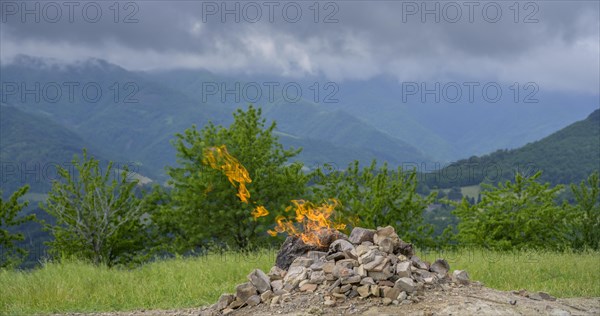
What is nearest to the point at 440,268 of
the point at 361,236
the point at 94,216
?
the point at 361,236

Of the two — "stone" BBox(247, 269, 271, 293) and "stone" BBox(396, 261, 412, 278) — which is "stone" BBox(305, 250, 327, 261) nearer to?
"stone" BBox(247, 269, 271, 293)

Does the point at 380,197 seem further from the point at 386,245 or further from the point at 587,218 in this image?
the point at 386,245

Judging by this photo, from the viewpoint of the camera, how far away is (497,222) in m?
26.7

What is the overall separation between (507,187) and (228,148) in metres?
14.2

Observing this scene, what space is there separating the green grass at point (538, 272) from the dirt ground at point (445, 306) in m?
3.16

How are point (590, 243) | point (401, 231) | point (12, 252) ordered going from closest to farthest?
point (590, 243), point (401, 231), point (12, 252)

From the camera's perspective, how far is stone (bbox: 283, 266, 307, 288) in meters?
9.93

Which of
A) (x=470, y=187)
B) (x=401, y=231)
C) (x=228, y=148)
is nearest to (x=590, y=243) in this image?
(x=401, y=231)

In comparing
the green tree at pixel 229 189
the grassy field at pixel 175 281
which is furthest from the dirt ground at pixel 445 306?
the green tree at pixel 229 189

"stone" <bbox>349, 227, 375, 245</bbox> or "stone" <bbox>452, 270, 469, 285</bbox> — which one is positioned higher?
"stone" <bbox>349, 227, 375, 245</bbox>

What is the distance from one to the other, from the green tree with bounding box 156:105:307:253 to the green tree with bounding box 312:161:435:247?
1.89 meters

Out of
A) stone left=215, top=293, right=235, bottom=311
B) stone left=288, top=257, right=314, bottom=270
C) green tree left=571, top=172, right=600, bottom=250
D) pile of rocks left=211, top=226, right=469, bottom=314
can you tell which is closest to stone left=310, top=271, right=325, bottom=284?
pile of rocks left=211, top=226, right=469, bottom=314

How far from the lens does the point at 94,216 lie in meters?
25.5

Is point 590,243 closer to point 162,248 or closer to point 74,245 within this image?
point 162,248
